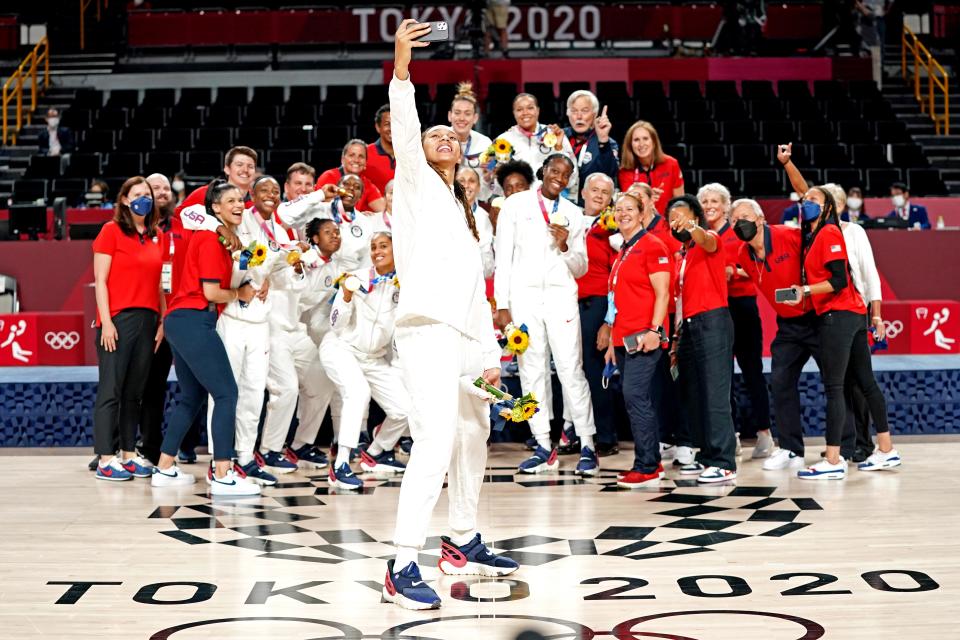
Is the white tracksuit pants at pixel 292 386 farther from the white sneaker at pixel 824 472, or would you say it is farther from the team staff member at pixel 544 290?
the white sneaker at pixel 824 472

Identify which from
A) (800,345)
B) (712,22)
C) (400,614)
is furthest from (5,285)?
(712,22)

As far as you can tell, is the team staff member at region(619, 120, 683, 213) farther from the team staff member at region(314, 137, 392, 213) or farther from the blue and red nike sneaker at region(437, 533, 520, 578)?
the blue and red nike sneaker at region(437, 533, 520, 578)

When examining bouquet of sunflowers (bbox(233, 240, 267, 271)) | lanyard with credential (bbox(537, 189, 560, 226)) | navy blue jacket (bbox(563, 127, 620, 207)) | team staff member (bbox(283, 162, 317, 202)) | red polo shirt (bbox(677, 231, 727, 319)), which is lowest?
red polo shirt (bbox(677, 231, 727, 319))

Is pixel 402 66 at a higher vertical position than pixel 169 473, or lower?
higher

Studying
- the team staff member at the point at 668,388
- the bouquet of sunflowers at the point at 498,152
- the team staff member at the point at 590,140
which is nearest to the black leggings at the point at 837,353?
the team staff member at the point at 668,388

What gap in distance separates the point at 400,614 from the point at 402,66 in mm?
1862

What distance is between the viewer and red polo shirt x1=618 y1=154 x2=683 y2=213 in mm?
7340

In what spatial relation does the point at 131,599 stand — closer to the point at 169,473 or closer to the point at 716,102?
the point at 169,473

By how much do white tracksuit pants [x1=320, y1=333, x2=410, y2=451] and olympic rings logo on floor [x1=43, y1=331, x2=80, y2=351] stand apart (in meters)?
4.40

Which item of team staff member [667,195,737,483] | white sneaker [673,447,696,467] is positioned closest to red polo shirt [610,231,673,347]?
team staff member [667,195,737,483]

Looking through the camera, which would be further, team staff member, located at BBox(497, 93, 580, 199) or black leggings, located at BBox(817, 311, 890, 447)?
team staff member, located at BBox(497, 93, 580, 199)

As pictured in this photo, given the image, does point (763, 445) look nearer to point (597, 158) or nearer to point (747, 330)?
point (747, 330)

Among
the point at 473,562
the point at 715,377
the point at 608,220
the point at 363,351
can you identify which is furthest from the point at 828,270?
the point at 473,562

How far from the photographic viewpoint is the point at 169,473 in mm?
6625
